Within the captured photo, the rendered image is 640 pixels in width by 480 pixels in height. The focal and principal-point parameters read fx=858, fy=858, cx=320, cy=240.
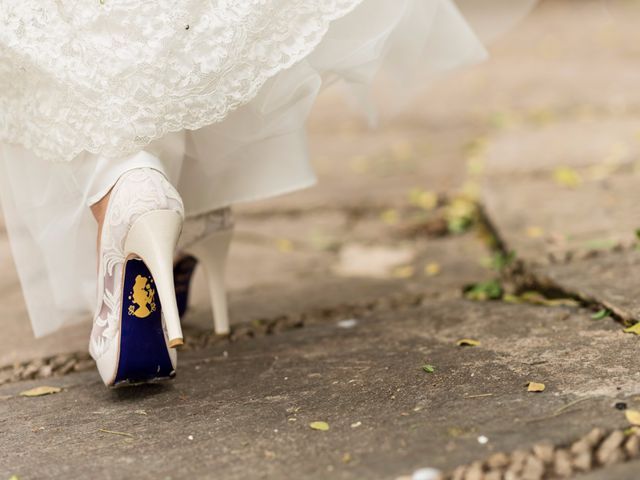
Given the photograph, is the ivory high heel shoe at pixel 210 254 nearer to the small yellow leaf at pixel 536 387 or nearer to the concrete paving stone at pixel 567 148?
the small yellow leaf at pixel 536 387

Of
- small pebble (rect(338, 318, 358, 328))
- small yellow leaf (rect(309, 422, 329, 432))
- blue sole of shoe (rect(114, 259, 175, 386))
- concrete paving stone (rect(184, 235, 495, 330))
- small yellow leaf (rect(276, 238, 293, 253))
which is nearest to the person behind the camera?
small yellow leaf (rect(309, 422, 329, 432))

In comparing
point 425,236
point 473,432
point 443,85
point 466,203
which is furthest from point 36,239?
point 443,85

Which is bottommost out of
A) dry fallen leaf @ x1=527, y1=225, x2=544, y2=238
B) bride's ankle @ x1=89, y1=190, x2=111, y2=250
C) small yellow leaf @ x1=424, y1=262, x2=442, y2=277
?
small yellow leaf @ x1=424, y1=262, x2=442, y2=277

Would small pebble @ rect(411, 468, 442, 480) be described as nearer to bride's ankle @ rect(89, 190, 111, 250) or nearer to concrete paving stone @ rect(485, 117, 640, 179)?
bride's ankle @ rect(89, 190, 111, 250)

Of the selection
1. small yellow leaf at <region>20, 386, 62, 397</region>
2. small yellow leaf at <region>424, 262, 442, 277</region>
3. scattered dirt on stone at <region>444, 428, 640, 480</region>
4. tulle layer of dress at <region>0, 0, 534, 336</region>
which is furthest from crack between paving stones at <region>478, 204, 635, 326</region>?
small yellow leaf at <region>20, 386, 62, 397</region>

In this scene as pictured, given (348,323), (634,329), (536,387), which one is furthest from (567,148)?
(536,387)

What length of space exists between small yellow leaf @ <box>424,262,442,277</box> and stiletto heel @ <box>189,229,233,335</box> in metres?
0.64

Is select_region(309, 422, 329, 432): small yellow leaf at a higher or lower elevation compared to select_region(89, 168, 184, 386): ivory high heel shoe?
lower

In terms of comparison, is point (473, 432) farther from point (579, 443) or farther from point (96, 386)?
point (96, 386)

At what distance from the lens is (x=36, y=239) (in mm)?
1683

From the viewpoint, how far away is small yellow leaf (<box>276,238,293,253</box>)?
8.88ft

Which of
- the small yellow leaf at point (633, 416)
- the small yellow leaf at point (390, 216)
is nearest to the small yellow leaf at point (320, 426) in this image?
the small yellow leaf at point (633, 416)

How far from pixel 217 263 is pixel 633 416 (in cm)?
98

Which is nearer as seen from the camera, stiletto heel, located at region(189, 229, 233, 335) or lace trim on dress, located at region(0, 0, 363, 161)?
lace trim on dress, located at region(0, 0, 363, 161)
